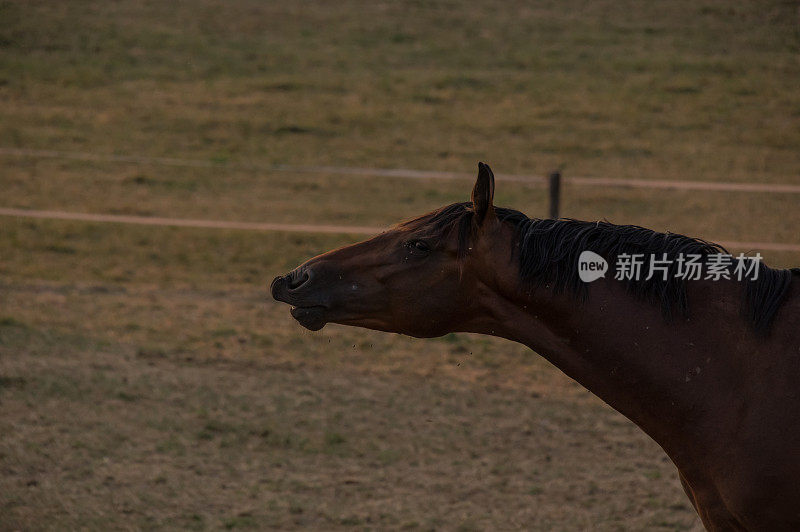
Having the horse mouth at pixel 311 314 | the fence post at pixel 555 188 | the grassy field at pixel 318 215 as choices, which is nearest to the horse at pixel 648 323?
the horse mouth at pixel 311 314

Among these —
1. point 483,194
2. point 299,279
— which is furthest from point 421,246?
point 299,279

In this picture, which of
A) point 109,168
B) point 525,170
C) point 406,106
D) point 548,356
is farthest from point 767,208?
point 548,356

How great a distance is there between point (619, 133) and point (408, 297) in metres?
12.9

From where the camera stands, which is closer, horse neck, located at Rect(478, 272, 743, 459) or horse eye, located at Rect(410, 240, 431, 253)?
horse neck, located at Rect(478, 272, 743, 459)

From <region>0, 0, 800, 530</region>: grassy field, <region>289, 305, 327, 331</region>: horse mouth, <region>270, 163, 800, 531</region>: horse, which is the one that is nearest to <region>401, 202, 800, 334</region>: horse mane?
<region>270, 163, 800, 531</region>: horse

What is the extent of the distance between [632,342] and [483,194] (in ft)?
2.14

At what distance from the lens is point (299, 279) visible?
3.18m

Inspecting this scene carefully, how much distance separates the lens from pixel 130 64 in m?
18.5

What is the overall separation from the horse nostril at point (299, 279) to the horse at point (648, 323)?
171mm

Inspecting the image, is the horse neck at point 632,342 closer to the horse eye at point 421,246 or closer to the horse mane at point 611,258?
the horse mane at point 611,258

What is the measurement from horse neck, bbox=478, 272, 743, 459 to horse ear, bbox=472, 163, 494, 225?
25 centimetres

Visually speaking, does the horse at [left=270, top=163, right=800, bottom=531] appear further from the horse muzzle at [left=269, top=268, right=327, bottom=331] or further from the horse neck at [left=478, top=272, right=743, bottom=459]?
the horse muzzle at [left=269, top=268, right=327, bottom=331]

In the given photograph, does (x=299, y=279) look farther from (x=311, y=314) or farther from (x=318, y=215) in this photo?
(x=318, y=215)

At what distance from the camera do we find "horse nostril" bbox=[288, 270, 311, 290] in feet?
10.4
